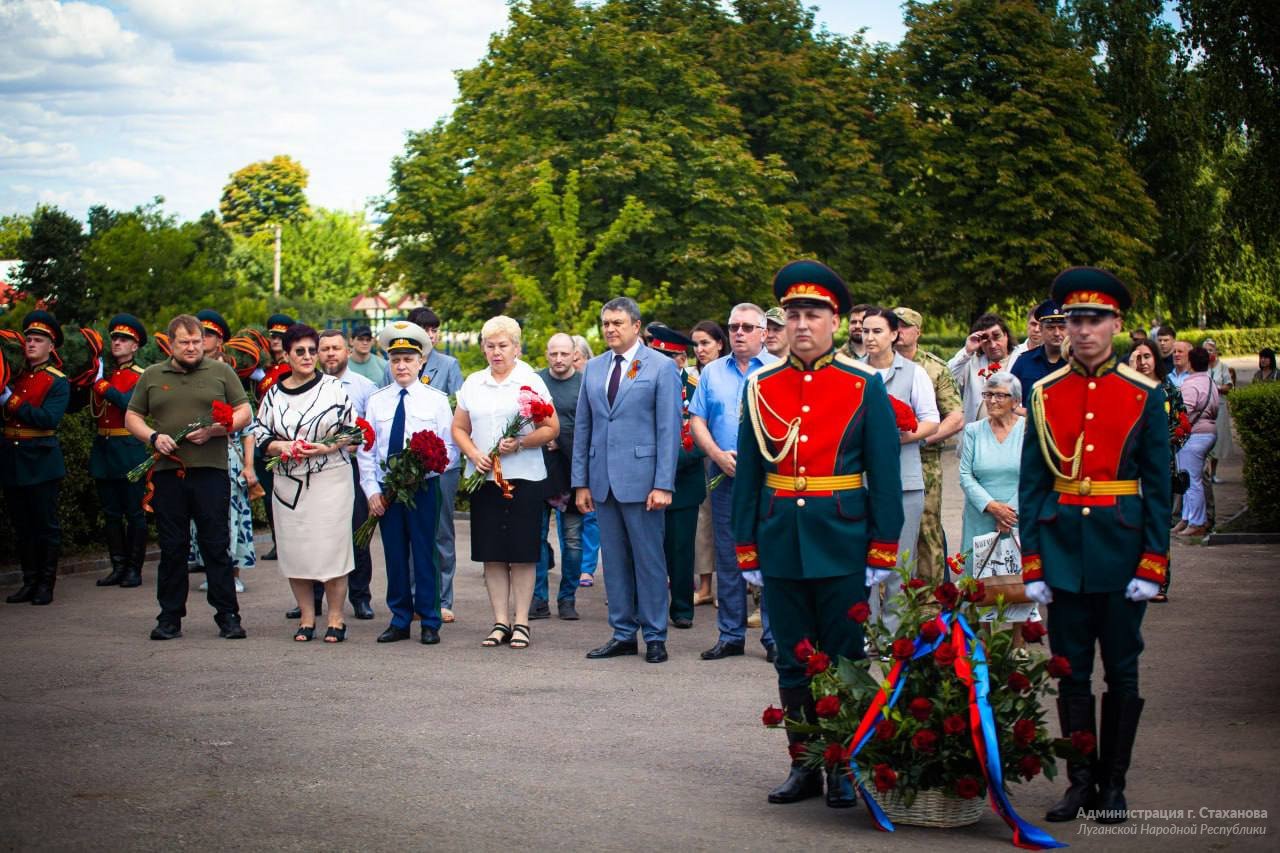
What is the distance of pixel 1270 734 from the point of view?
7754 mm

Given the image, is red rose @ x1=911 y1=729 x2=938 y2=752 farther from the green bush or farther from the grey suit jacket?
the green bush

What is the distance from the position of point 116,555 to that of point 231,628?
3524mm

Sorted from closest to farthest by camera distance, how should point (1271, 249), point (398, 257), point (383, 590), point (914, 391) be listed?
1. point (914, 391)
2. point (383, 590)
3. point (1271, 249)
4. point (398, 257)

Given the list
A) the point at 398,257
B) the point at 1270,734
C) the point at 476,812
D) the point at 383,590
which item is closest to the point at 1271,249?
the point at 398,257

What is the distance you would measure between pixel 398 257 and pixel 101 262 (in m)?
17.2

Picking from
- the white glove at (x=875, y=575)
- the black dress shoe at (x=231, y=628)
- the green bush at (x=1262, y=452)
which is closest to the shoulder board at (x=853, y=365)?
the white glove at (x=875, y=575)

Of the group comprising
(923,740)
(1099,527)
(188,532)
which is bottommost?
(923,740)

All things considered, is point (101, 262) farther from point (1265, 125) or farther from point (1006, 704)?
point (1006, 704)

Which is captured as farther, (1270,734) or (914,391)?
(914,391)

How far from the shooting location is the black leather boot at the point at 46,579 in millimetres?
12711

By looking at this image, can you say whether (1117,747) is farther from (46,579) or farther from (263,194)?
(263,194)

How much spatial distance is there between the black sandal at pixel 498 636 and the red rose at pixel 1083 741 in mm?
→ 5297

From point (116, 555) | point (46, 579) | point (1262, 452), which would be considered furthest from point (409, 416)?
point (1262, 452)

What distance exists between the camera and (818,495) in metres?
6.68
